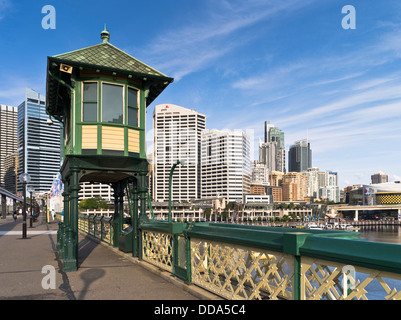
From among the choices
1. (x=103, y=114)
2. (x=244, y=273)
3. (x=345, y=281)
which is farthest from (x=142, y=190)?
(x=345, y=281)

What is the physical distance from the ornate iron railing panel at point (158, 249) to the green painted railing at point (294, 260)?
7 cm

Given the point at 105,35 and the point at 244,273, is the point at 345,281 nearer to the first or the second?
the point at 244,273

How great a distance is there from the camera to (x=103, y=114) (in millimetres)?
12453

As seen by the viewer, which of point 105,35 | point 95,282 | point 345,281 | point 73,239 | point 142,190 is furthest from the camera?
point 105,35

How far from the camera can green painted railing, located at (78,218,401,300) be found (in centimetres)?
418

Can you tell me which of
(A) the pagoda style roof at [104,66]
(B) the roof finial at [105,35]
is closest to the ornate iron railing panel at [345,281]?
(A) the pagoda style roof at [104,66]

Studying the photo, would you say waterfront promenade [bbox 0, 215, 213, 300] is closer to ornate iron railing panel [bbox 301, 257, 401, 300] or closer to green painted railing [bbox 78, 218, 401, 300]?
green painted railing [bbox 78, 218, 401, 300]

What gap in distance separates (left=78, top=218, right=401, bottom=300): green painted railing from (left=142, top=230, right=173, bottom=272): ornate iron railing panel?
7 centimetres

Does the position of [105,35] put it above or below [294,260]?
above

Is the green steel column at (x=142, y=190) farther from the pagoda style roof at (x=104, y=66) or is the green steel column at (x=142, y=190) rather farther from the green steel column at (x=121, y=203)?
the green steel column at (x=121, y=203)

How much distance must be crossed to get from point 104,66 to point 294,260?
379 inches
